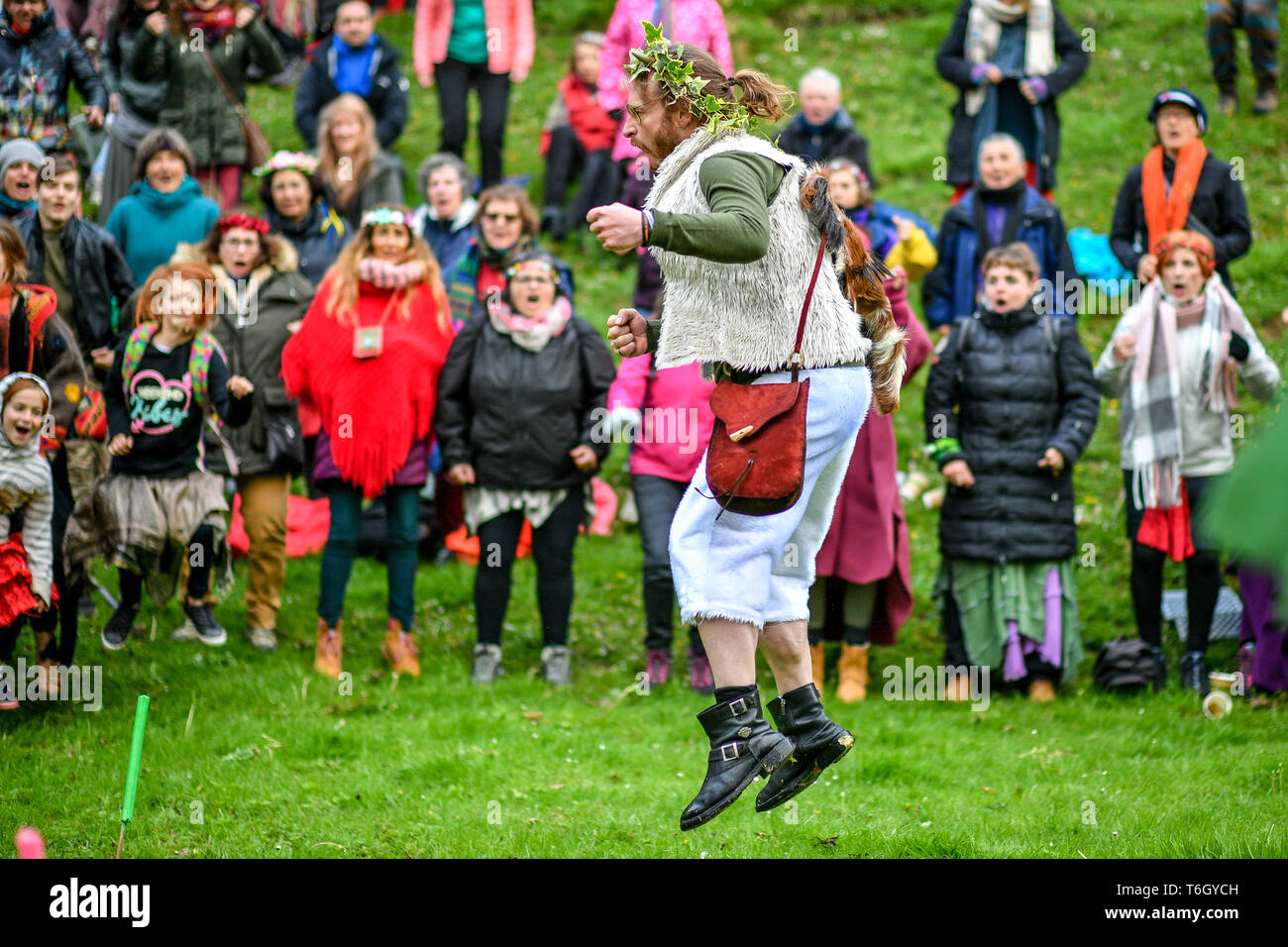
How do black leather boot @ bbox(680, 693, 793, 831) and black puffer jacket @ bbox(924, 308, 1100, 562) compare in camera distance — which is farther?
black puffer jacket @ bbox(924, 308, 1100, 562)

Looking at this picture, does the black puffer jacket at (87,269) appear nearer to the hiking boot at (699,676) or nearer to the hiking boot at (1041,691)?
the hiking boot at (699,676)

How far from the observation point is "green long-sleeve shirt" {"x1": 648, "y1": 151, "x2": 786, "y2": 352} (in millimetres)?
3959

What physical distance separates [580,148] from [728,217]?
9949mm

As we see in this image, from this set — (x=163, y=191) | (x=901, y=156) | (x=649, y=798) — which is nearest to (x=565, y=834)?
(x=649, y=798)

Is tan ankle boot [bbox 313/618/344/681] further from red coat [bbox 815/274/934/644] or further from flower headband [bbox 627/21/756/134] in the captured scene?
flower headband [bbox 627/21/756/134]

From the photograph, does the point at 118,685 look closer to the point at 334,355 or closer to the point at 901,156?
the point at 334,355

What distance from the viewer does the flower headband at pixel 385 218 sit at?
26.7ft

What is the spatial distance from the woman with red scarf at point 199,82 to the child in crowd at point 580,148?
10.5ft

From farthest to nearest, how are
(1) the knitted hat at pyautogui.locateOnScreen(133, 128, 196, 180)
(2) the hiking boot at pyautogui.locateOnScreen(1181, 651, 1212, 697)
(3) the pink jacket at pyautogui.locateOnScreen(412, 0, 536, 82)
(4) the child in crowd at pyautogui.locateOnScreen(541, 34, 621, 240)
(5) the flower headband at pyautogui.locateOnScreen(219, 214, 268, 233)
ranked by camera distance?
1. (4) the child in crowd at pyautogui.locateOnScreen(541, 34, 621, 240)
2. (3) the pink jacket at pyautogui.locateOnScreen(412, 0, 536, 82)
3. (1) the knitted hat at pyautogui.locateOnScreen(133, 128, 196, 180)
4. (5) the flower headband at pyautogui.locateOnScreen(219, 214, 268, 233)
5. (2) the hiking boot at pyautogui.locateOnScreen(1181, 651, 1212, 697)

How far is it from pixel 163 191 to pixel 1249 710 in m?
6.92

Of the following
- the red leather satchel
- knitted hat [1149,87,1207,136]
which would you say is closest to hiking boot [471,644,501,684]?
the red leather satchel

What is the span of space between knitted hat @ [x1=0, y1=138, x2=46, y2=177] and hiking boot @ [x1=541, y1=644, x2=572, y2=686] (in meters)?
3.96

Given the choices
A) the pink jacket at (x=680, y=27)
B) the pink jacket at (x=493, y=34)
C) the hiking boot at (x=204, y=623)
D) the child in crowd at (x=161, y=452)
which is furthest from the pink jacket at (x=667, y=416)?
the pink jacket at (x=493, y=34)

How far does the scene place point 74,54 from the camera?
10234 millimetres
